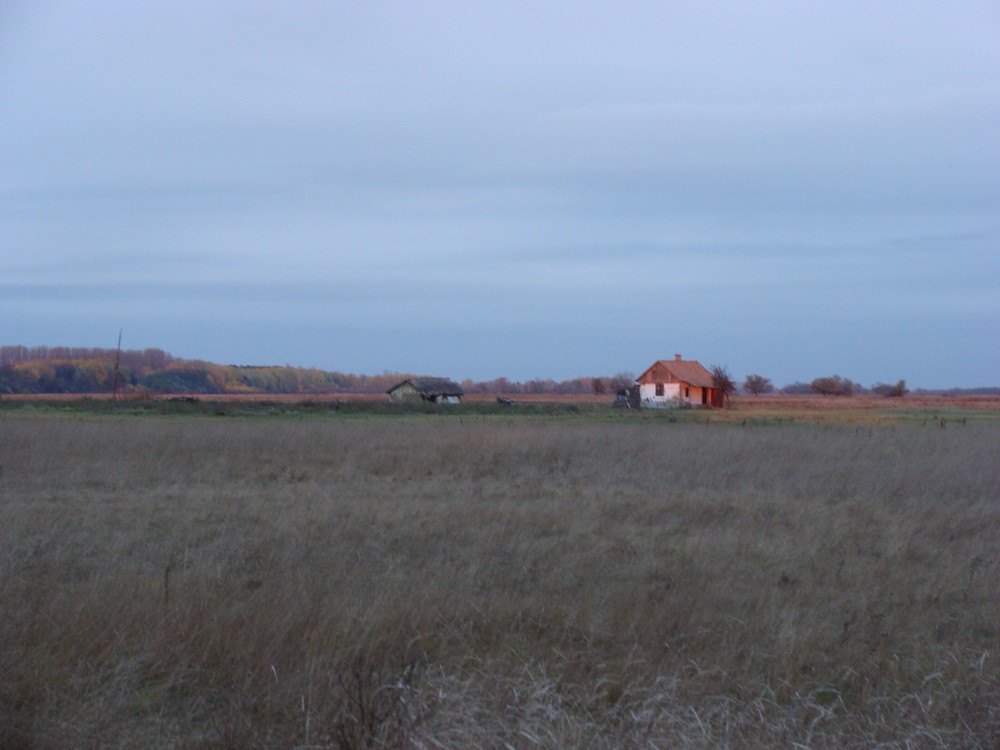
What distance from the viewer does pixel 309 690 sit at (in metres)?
4.60

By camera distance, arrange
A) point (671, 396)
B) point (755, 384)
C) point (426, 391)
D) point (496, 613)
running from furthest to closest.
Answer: point (755, 384) < point (426, 391) < point (671, 396) < point (496, 613)

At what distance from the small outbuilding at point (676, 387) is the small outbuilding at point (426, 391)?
14705 millimetres

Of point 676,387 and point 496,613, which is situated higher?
point 676,387

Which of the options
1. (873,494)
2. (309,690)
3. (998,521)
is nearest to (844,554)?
(998,521)

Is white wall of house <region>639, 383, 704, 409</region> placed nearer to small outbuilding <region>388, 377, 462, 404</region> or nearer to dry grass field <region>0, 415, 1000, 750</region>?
small outbuilding <region>388, 377, 462, 404</region>

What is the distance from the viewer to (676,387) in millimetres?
64688

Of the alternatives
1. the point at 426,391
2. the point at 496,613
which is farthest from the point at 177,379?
the point at 496,613

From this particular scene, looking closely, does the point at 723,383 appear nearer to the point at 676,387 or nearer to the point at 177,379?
the point at 676,387

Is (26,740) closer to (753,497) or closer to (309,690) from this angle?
(309,690)

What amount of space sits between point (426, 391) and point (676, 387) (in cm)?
1909

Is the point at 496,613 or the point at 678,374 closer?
the point at 496,613

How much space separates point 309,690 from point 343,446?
1567 cm

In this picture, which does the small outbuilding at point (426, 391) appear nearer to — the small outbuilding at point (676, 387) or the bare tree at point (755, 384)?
the small outbuilding at point (676, 387)

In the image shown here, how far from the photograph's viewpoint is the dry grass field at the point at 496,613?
14.7ft
